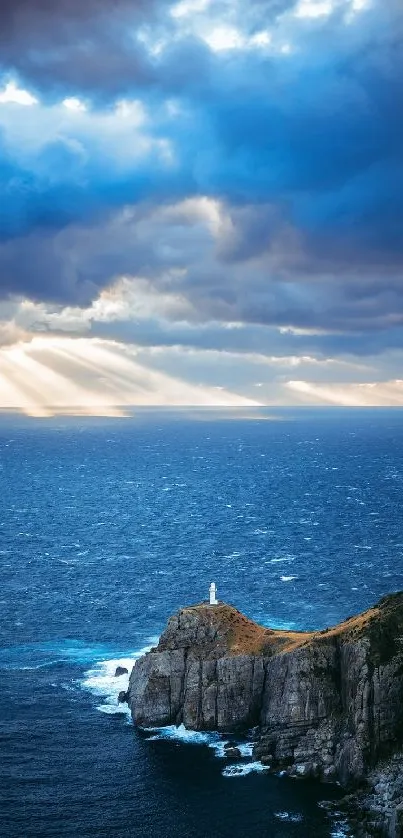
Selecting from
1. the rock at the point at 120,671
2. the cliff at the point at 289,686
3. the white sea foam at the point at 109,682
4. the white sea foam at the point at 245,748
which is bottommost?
the white sea foam at the point at 245,748

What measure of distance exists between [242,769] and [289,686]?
11175 millimetres

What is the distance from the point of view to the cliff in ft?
303

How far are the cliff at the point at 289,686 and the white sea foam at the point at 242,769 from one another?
3.82ft

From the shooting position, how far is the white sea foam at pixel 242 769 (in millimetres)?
94438

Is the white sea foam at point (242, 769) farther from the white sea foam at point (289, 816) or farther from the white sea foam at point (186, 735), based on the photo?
the white sea foam at point (289, 816)

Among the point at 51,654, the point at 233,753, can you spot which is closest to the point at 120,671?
the point at 51,654

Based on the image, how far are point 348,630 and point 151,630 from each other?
48.7 metres

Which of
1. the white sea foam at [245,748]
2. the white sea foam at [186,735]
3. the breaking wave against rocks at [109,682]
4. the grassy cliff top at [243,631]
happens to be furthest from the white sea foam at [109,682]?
the white sea foam at [245,748]

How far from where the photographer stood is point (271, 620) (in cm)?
14338

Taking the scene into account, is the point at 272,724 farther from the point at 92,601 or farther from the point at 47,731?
the point at 92,601

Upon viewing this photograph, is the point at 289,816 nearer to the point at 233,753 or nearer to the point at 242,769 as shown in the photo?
the point at 242,769

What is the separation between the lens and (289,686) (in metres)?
101

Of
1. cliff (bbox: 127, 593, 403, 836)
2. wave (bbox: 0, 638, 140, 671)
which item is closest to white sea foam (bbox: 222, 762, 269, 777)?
cliff (bbox: 127, 593, 403, 836)

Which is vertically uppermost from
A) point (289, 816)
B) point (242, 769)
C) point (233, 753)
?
point (233, 753)
